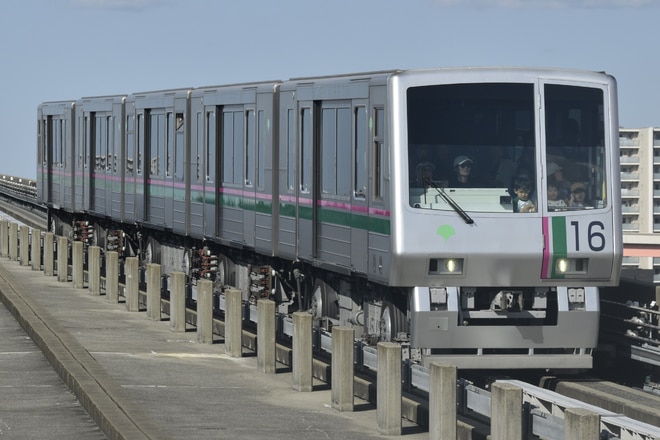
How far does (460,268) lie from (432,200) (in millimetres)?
701

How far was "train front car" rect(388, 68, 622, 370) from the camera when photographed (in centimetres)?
1645

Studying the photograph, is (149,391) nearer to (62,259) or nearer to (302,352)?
(302,352)

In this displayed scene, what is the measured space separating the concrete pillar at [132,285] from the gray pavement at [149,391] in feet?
5.19

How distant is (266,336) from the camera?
1738 cm

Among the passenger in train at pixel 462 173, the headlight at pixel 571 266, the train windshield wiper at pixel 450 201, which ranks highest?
the passenger in train at pixel 462 173

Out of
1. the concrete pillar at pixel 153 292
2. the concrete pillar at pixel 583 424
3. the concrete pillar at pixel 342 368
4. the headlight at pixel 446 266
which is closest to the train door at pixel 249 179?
the concrete pillar at pixel 153 292

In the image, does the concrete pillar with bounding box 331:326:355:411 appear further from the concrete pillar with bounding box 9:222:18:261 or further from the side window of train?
the concrete pillar with bounding box 9:222:18:261

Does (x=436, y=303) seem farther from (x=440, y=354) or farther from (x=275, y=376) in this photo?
(x=275, y=376)

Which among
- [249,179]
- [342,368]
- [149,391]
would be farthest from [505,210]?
[249,179]

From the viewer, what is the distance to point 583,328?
54.9 feet

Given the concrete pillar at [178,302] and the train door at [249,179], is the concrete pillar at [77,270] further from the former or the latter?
the concrete pillar at [178,302]

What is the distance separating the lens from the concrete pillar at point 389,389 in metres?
13.4

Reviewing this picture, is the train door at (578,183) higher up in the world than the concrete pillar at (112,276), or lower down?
higher up

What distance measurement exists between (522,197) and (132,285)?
8.72 meters
